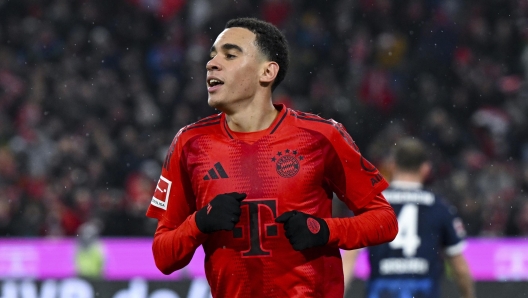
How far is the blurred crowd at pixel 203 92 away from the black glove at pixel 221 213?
26.2 ft

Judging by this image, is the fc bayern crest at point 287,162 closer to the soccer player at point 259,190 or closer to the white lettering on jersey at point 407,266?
the soccer player at point 259,190

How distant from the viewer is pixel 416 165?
18.1ft

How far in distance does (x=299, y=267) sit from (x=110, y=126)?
9991 mm

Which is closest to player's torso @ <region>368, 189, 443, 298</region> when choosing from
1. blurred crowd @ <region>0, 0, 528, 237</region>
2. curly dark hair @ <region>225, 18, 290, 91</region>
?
curly dark hair @ <region>225, 18, 290, 91</region>

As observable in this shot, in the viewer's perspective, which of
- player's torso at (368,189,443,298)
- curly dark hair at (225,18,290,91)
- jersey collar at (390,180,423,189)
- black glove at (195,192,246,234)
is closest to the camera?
black glove at (195,192,246,234)

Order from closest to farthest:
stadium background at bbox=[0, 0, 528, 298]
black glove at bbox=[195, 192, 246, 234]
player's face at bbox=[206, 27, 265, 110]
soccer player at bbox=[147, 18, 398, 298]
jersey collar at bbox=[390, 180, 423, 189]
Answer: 1. black glove at bbox=[195, 192, 246, 234]
2. soccer player at bbox=[147, 18, 398, 298]
3. player's face at bbox=[206, 27, 265, 110]
4. jersey collar at bbox=[390, 180, 423, 189]
5. stadium background at bbox=[0, 0, 528, 298]

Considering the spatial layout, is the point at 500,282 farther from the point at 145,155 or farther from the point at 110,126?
the point at 110,126

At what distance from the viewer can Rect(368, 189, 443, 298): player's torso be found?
5375 millimetres

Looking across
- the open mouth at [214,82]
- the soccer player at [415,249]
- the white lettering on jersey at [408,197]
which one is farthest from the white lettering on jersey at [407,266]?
the open mouth at [214,82]

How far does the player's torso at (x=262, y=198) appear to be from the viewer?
11.3 feet

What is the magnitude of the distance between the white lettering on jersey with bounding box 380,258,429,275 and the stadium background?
221 inches

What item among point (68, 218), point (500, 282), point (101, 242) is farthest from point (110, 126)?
point (500, 282)

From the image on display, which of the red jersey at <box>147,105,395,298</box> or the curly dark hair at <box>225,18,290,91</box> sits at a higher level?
the curly dark hair at <box>225,18,290,91</box>

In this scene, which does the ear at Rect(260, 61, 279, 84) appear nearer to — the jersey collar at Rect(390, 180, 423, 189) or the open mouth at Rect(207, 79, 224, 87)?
the open mouth at Rect(207, 79, 224, 87)
